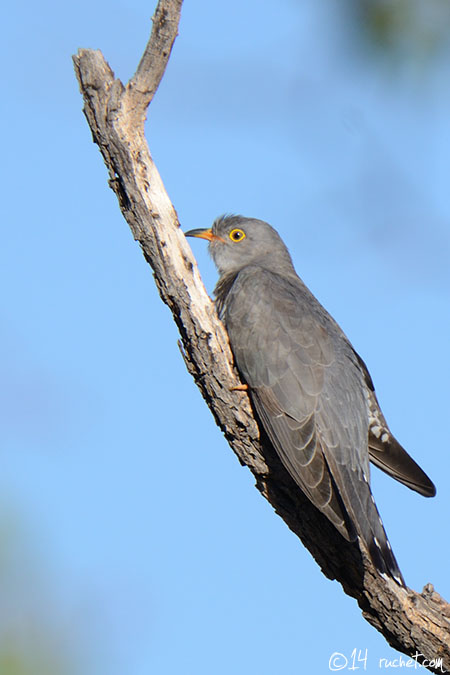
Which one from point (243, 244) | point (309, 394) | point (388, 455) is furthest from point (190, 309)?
point (243, 244)

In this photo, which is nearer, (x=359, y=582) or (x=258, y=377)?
(x=359, y=582)

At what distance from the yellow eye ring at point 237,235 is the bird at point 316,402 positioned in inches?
36.9

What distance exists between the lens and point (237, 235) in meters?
7.46

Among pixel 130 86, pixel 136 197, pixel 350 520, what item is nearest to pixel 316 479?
pixel 350 520

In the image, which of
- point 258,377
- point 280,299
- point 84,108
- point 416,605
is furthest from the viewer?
point 280,299

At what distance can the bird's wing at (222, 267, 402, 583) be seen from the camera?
5023mm

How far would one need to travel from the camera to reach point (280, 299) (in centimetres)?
596

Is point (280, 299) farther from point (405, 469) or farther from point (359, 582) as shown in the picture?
point (359, 582)

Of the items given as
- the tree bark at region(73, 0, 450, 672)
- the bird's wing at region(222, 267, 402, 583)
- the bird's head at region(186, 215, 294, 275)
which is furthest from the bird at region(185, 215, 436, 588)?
the bird's head at region(186, 215, 294, 275)

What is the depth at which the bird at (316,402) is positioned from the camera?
503cm

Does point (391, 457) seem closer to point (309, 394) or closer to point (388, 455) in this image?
point (388, 455)

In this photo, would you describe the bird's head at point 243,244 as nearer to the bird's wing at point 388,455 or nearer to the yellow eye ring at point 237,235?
the yellow eye ring at point 237,235

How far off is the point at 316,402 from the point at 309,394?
0.24 ft

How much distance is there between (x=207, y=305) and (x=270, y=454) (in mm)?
1070
